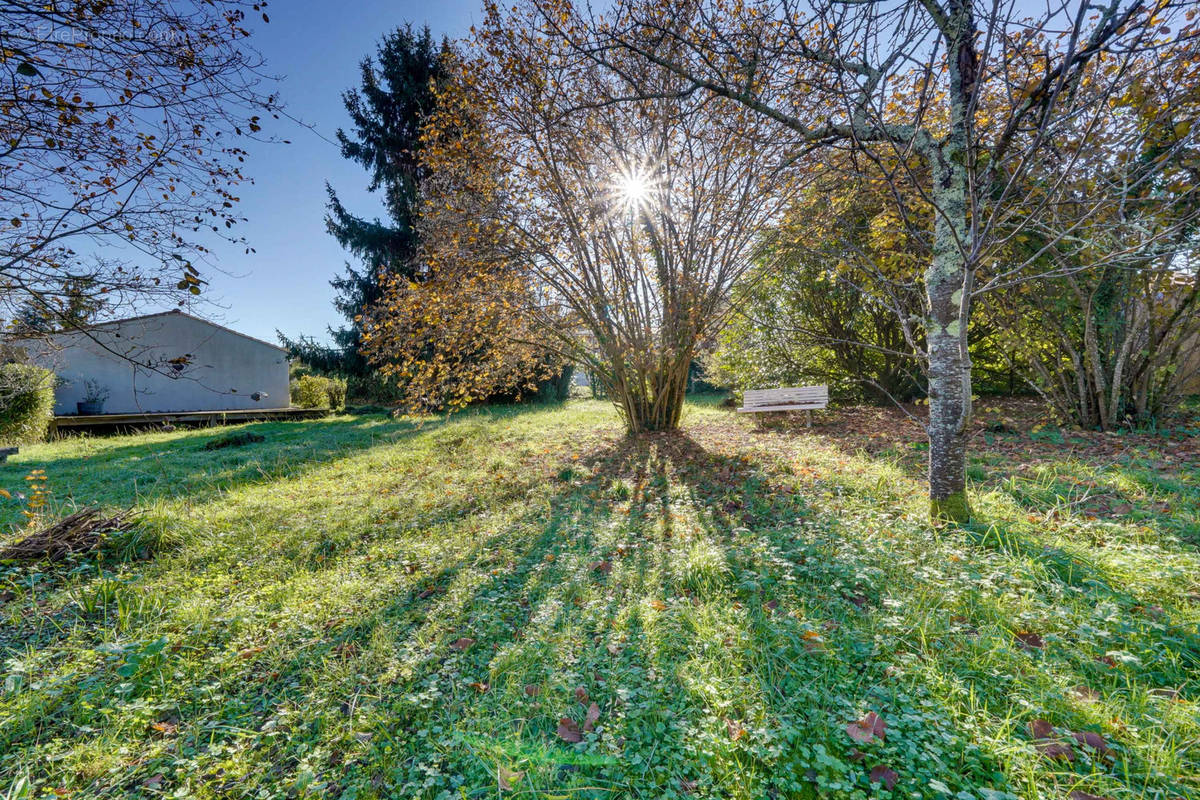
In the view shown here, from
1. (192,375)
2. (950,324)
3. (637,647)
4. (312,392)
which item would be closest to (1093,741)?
(637,647)

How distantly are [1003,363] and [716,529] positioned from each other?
9.46 m

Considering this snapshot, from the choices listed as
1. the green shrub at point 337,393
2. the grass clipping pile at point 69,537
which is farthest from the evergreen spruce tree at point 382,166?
the grass clipping pile at point 69,537

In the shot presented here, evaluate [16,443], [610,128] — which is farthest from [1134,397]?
[16,443]

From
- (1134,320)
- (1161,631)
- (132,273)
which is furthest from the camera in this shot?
(1134,320)

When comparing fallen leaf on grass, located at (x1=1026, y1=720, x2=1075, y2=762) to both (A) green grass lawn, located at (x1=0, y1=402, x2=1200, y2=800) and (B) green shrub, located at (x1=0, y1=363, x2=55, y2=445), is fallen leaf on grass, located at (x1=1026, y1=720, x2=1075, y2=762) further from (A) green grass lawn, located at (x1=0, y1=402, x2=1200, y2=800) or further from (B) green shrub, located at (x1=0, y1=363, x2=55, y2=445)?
(B) green shrub, located at (x1=0, y1=363, x2=55, y2=445)

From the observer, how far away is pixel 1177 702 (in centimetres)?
165

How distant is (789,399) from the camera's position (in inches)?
327

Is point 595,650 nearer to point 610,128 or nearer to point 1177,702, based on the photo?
point 1177,702

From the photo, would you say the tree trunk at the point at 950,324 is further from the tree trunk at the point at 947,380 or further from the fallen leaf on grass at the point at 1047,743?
the fallen leaf on grass at the point at 1047,743

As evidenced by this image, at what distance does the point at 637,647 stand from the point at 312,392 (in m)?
22.3

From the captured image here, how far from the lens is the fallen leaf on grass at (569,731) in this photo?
1.73 m

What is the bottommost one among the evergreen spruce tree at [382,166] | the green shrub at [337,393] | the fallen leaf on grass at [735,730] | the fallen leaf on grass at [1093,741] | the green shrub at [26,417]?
the fallen leaf on grass at [735,730]

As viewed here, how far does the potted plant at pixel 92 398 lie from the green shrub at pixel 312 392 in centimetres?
615

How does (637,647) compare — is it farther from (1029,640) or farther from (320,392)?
(320,392)
